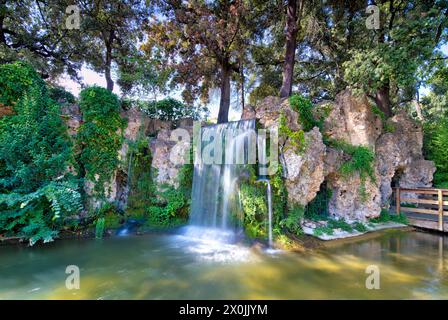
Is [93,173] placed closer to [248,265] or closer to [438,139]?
[248,265]

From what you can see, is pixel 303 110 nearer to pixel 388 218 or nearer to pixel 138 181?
pixel 388 218

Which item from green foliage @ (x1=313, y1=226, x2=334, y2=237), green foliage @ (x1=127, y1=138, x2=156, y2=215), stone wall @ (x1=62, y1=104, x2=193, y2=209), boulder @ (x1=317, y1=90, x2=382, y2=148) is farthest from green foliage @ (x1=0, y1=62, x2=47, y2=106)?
boulder @ (x1=317, y1=90, x2=382, y2=148)

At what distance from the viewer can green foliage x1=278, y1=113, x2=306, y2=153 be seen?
6.32 metres

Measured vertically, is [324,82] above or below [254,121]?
above

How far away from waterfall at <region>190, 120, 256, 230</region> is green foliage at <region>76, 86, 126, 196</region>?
2.78 meters

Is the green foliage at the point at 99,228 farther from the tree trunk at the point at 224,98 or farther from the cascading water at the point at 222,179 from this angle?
the tree trunk at the point at 224,98

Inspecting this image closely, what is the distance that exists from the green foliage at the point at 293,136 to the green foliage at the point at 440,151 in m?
7.12

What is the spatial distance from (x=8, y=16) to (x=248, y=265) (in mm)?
14452

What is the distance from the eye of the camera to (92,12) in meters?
10.0

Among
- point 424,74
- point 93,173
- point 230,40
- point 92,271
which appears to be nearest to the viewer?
point 92,271

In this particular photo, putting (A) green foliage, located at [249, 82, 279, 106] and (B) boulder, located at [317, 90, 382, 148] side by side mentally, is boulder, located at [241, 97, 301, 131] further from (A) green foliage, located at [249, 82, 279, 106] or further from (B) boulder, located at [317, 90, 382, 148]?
(A) green foliage, located at [249, 82, 279, 106]

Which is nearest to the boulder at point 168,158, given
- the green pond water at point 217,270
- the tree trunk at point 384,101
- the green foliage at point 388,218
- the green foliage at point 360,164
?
the green pond water at point 217,270
